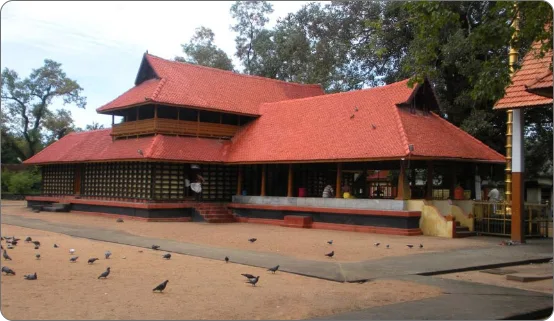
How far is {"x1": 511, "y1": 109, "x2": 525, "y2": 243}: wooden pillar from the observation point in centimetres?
1688

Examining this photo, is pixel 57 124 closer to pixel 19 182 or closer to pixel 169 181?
pixel 19 182

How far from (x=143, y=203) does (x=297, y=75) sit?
21.2 m

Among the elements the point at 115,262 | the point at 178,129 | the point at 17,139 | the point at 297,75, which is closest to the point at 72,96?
the point at 17,139

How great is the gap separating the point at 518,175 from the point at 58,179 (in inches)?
1063

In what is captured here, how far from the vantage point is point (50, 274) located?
31.4 feet

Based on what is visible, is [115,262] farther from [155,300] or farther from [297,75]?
[297,75]

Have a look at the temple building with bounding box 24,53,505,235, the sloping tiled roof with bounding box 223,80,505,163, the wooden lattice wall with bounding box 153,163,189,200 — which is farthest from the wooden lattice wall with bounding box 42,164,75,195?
the sloping tiled roof with bounding box 223,80,505,163

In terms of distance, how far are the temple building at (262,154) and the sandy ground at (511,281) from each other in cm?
689

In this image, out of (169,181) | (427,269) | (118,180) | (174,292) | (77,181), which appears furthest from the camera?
(77,181)

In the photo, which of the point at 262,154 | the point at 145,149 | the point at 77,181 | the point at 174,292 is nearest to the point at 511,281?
the point at 174,292

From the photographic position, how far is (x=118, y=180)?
27.2 meters

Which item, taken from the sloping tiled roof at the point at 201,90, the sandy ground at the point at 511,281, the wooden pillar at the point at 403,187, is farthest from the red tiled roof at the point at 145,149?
the sandy ground at the point at 511,281

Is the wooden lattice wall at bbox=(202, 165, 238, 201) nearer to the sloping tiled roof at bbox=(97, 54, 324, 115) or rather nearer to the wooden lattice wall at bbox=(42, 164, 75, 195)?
the sloping tiled roof at bbox=(97, 54, 324, 115)

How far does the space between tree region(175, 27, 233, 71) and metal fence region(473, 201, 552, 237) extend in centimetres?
3099
